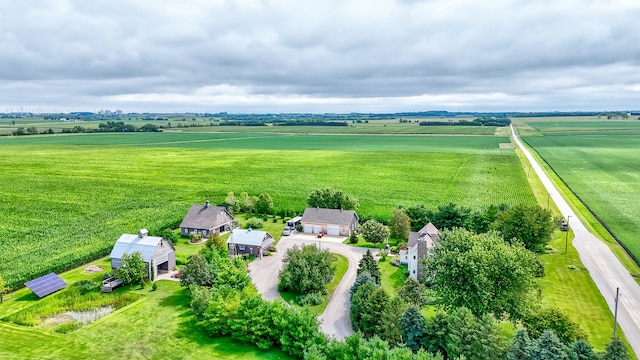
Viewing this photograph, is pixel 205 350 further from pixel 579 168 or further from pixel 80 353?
pixel 579 168

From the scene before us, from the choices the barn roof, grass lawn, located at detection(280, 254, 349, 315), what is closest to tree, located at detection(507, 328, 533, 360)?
grass lawn, located at detection(280, 254, 349, 315)

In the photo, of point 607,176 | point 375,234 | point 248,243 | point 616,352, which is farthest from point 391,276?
point 607,176

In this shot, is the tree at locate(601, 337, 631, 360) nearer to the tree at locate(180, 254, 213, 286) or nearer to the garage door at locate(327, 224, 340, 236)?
the tree at locate(180, 254, 213, 286)

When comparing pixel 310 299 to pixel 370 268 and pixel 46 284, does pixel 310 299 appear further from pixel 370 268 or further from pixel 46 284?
pixel 46 284

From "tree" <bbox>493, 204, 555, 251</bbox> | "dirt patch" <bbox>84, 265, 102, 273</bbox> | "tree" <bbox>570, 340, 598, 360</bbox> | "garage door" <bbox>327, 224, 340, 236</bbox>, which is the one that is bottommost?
"dirt patch" <bbox>84, 265, 102, 273</bbox>

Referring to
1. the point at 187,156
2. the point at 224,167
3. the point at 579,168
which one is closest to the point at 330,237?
the point at 224,167

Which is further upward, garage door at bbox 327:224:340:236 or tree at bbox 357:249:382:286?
tree at bbox 357:249:382:286
